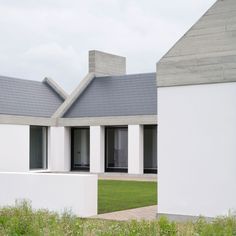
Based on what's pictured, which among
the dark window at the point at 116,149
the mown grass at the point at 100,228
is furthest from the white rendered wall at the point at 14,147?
the mown grass at the point at 100,228

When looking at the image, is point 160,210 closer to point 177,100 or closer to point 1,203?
point 177,100

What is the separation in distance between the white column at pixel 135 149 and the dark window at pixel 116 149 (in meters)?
1.94

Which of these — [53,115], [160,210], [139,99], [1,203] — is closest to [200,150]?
[160,210]

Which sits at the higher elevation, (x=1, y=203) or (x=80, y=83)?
(x=80, y=83)

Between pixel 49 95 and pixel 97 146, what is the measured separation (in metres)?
6.08

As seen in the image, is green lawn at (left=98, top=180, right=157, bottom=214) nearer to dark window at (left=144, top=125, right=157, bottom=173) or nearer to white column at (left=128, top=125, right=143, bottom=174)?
white column at (left=128, top=125, right=143, bottom=174)

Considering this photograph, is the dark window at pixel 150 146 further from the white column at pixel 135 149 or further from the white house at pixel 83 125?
the white column at pixel 135 149

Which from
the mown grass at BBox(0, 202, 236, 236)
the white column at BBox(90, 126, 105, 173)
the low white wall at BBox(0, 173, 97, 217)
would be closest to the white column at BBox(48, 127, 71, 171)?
the white column at BBox(90, 126, 105, 173)

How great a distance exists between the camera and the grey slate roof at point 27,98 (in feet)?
102

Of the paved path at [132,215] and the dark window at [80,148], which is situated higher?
the dark window at [80,148]

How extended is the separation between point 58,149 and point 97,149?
3.08 meters

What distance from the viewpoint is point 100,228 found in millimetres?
9766

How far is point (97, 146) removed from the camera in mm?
31734

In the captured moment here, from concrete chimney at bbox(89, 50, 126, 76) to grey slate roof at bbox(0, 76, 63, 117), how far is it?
3242 mm
